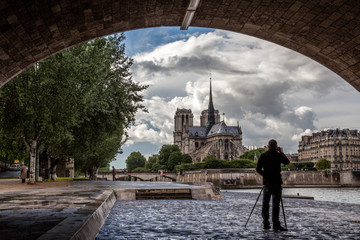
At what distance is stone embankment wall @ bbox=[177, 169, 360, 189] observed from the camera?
8969 cm

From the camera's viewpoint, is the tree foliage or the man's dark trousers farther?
the tree foliage

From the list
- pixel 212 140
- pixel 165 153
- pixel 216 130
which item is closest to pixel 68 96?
pixel 165 153

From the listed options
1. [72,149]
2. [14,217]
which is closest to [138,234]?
[14,217]

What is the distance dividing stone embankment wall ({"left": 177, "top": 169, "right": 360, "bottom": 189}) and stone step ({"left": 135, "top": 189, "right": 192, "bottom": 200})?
232ft

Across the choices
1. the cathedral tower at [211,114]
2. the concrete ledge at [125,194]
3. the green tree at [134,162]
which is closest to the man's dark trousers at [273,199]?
the concrete ledge at [125,194]

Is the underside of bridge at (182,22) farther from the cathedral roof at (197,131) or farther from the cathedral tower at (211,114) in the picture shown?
the cathedral tower at (211,114)

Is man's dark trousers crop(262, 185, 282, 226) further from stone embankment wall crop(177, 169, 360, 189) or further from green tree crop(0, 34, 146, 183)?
stone embankment wall crop(177, 169, 360, 189)

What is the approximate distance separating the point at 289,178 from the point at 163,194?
3256 inches

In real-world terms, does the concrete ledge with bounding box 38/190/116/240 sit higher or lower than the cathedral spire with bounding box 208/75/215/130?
lower

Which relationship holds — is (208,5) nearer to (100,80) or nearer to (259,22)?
(259,22)

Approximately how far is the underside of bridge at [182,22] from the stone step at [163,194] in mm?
9419

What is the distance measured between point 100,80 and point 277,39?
50.5 ft

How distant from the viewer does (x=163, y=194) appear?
56.5ft

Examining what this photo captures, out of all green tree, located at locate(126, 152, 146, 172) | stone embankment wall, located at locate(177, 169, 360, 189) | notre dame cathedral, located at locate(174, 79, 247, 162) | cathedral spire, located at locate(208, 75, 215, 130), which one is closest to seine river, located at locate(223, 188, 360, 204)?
stone embankment wall, located at locate(177, 169, 360, 189)
